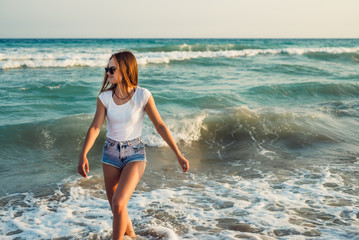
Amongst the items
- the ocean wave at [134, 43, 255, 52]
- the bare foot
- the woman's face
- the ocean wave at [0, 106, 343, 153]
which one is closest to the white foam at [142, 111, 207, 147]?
the ocean wave at [0, 106, 343, 153]

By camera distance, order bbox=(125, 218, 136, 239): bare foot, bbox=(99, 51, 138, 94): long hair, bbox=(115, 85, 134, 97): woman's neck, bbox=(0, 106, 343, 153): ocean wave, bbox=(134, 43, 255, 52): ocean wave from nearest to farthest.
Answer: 1. bbox=(99, 51, 138, 94): long hair
2. bbox=(115, 85, 134, 97): woman's neck
3. bbox=(125, 218, 136, 239): bare foot
4. bbox=(0, 106, 343, 153): ocean wave
5. bbox=(134, 43, 255, 52): ocean wave

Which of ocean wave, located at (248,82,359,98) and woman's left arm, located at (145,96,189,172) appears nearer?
woman's left arm, located at (145,96,189,172)

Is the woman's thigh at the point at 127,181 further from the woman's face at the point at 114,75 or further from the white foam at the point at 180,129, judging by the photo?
the white foam at the point at 180,129

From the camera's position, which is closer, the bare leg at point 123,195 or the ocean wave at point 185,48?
the bare leg at point 123,195

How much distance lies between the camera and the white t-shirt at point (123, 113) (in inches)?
129

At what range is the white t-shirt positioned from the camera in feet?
10.7

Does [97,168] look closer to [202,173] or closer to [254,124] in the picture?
[202,173]

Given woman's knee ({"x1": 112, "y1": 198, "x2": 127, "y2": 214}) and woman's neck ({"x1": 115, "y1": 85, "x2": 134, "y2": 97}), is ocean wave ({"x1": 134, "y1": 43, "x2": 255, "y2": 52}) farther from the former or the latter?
woman's knee ({"x1": 112, "y1": 198, "x2": 127, "y2": 214})

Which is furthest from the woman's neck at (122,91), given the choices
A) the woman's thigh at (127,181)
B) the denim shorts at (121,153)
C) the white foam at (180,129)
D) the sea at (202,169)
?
the white foam at (180,129)

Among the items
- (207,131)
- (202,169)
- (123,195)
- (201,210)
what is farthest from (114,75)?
(207,131)

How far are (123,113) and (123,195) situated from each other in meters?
0.73

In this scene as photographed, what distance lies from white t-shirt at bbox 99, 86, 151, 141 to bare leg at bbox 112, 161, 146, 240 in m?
0.29

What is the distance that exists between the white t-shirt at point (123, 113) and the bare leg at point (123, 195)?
0.29m

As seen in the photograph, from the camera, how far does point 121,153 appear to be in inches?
129
